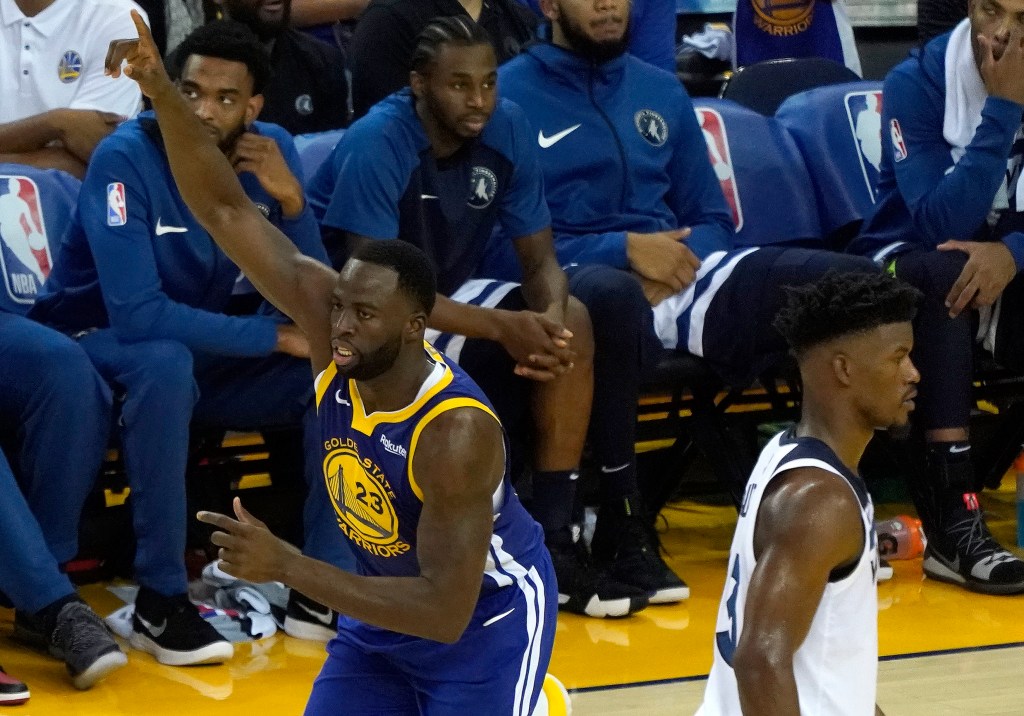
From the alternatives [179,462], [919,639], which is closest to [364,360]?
[179,462]

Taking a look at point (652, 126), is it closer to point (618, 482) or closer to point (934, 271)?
point (934, 271)

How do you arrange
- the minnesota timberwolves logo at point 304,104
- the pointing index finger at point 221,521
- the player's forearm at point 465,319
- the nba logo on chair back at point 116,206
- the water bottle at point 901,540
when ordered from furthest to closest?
the minnesota timberwolves logo at point 304,104, the water bottle at point 901,540, the player's forearm at point 465,319, the nba logo on chair back at point 116,206, the pointing index finger at point 221,521

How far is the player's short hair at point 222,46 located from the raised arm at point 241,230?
109 cm

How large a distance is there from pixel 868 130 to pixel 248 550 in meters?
3.86

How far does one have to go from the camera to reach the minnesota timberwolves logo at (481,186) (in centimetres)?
488

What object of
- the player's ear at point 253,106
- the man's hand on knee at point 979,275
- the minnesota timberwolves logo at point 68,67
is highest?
the minnesota timberwolves logo at point 68,67

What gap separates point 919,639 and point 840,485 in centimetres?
204

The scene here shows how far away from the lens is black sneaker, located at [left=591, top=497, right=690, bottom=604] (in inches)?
189

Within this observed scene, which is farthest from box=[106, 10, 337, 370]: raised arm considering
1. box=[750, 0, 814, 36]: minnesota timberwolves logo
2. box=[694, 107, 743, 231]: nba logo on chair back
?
box=[750, 0, 814, 36]: minnesota timberwolves logo

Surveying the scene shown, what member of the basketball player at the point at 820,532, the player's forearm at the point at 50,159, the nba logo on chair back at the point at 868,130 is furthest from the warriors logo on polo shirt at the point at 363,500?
the nba logo on chair back at the point at 868,130

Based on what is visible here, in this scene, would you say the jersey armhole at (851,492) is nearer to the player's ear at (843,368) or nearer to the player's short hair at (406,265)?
the player's ear at (843,368)

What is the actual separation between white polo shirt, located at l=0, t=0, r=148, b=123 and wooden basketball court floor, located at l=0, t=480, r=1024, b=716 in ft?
4.98

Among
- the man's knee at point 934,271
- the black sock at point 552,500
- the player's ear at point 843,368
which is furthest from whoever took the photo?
the man's knee at point 934,271

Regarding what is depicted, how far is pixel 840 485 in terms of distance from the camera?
105 inches
